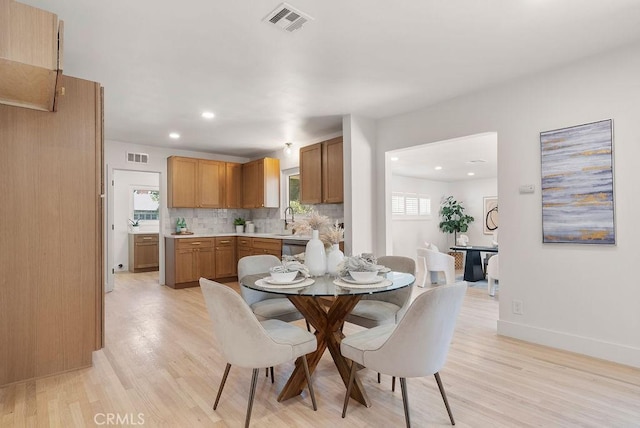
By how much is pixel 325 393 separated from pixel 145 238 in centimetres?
671

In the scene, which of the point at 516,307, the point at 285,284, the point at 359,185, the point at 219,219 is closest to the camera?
the point at 285,284

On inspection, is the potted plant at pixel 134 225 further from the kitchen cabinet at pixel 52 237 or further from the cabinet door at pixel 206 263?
the kitchen cabinet at pixel 52 237

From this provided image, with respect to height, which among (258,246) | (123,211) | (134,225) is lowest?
(258,246)

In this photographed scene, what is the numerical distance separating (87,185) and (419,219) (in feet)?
26.0

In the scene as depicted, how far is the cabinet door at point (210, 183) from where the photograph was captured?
20.9ft

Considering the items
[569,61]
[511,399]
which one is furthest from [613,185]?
[511,399]

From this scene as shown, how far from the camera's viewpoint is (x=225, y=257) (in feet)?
21.0

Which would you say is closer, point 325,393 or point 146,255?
point 325,393

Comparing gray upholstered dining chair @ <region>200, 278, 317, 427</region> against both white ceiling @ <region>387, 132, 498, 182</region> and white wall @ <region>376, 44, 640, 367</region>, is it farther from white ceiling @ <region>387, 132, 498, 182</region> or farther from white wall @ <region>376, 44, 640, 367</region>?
white ceiling @ <region>387, 132, 498, 182</region>

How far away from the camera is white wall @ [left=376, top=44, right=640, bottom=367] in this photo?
8.91 ft

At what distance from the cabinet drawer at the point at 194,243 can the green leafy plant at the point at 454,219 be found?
6.33m

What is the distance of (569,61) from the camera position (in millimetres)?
2963

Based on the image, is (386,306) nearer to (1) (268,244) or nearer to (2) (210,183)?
(1) (268,244)

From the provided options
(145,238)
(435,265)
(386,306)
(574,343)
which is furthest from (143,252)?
(574,343)
